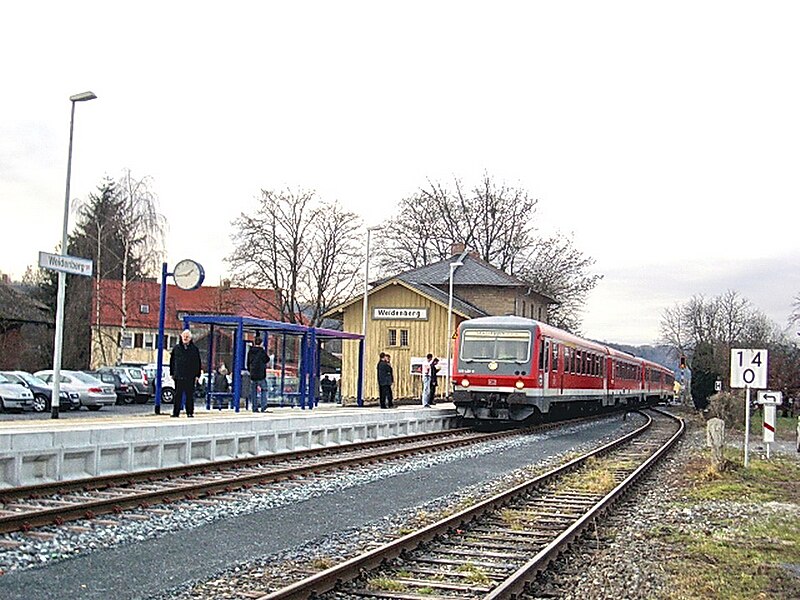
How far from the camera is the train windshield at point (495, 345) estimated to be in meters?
27.0

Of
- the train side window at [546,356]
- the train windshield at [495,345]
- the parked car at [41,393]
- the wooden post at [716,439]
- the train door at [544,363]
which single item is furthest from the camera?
the parked car at [41,393]

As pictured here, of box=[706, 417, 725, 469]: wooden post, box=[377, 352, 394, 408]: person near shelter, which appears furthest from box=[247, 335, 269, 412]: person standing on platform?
box=[706, 417, 725, 469]: wooden post

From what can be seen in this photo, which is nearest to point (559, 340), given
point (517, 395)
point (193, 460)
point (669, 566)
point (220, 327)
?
point (517, 395)

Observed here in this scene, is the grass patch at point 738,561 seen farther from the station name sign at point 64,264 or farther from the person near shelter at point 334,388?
the person near shelter at point 334,388

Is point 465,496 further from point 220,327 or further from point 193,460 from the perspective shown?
point 220,327

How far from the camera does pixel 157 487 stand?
13070mm

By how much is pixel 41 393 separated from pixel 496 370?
646 inches

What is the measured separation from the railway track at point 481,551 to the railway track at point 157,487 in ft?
11.0

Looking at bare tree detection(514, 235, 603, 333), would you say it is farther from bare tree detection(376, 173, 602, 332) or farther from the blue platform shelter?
the blue platform shelter

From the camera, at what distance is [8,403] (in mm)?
32844

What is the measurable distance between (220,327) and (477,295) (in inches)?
1386

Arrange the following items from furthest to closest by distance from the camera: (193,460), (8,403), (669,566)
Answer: (8,403) < (193,460) < (669,566)

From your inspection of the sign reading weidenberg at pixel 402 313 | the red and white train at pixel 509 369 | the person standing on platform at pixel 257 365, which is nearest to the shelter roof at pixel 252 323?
the person standing on platform at pixel 257 365

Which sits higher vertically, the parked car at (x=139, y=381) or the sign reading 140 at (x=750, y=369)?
the sign reading 140 at (x=750, y=369)
